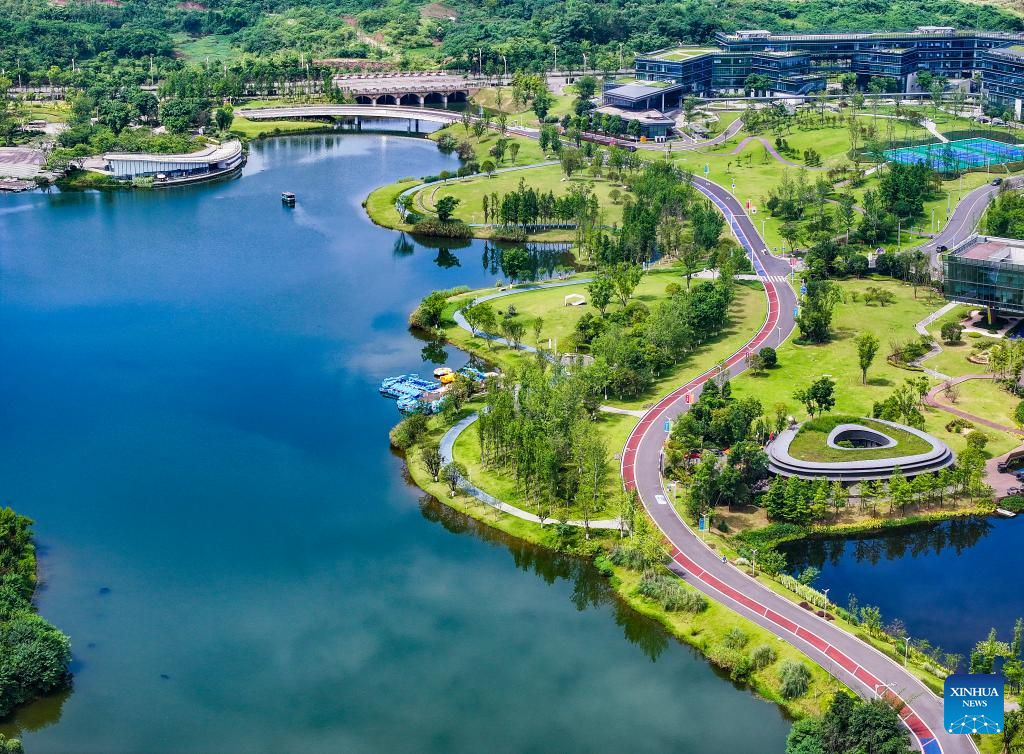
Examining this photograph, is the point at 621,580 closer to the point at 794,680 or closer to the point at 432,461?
the point at 794,680

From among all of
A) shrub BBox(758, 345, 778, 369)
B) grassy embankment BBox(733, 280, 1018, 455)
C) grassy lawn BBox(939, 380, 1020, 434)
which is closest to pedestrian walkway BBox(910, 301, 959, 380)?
grassy embankment BBox(733, 280, 1018, 455)

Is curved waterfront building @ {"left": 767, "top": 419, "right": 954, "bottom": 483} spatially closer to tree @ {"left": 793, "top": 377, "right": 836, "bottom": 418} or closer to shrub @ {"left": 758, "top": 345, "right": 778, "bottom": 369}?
tree @ {"left": 793, "top": 377, "right": 836, "bottom": 418}

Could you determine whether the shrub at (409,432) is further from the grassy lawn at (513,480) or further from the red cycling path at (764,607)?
the red cycling path at (764,607)

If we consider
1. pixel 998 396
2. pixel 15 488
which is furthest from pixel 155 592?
pixel 998 396

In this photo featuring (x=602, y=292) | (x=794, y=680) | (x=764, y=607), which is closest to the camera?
(x=794, y=680)

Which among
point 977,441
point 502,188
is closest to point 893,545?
point 977,441

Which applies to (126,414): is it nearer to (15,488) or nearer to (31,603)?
(15,488)
